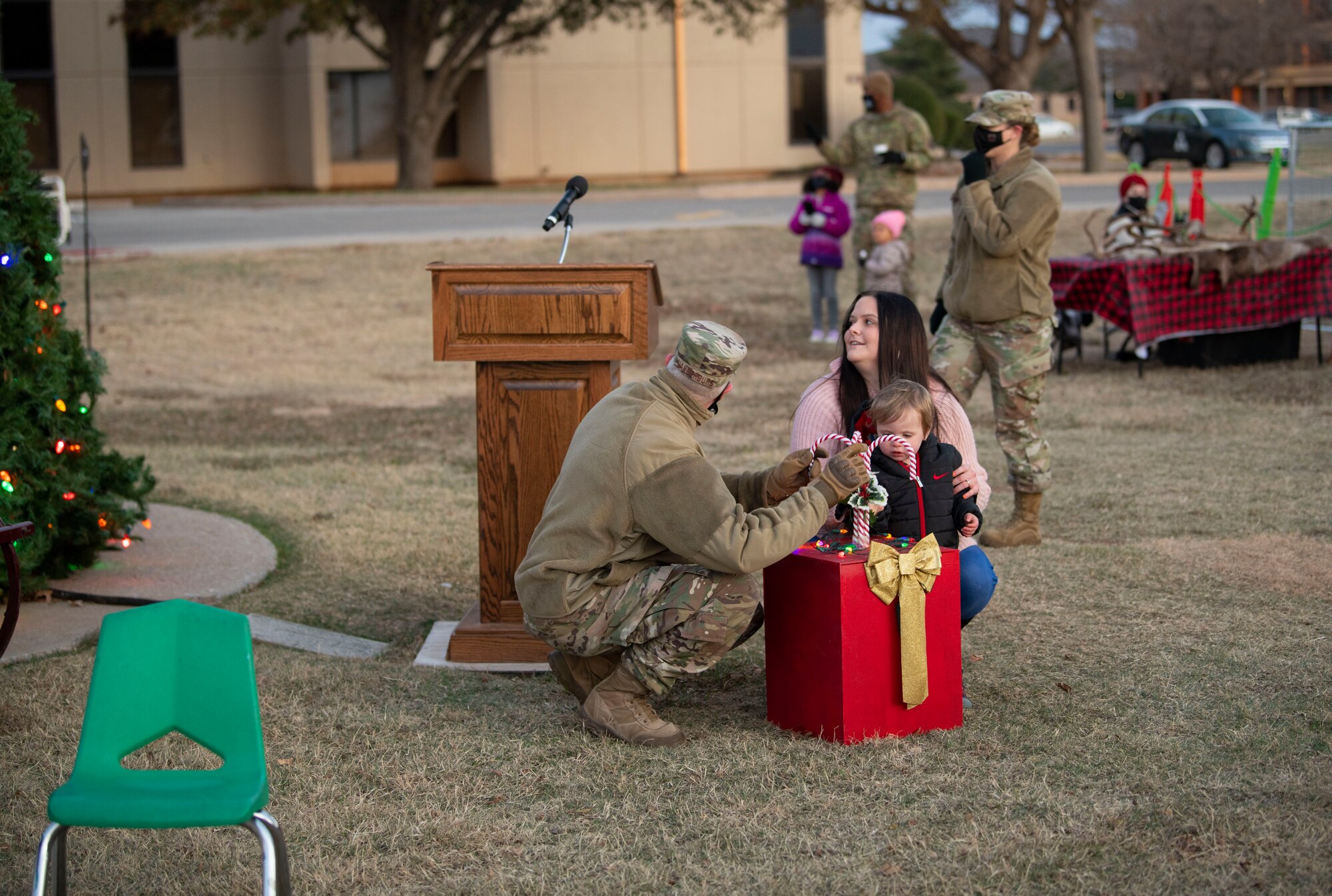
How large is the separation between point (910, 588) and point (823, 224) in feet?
27.5

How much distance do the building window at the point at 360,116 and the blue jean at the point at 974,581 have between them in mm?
31400

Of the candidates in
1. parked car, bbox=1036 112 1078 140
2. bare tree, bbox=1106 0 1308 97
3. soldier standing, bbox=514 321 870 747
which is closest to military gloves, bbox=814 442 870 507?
soldier standing, bbox=514 321 870 747

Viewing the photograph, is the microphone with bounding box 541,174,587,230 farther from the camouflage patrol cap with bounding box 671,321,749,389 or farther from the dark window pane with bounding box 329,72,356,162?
the dark window pane with bounding box 329,72,356,162

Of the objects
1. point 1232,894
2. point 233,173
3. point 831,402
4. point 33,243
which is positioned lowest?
point 1232,894

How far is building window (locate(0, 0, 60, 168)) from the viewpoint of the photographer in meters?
32.0

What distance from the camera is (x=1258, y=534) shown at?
6.33 m

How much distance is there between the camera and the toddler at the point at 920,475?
13.6 feet

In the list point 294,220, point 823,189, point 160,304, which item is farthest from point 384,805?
point 294,220

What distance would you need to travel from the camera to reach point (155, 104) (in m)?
32.9

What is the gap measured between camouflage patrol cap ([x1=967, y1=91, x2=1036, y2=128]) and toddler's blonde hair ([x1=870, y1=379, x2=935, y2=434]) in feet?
7.70

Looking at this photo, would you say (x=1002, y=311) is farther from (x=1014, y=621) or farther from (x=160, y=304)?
(x=160, y=304)

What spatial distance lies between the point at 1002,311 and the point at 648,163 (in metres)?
28.9

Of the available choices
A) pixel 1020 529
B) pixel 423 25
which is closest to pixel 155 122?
pixel 423 25

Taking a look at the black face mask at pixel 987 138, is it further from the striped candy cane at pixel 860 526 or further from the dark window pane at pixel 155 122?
the dark window pane at pixel 155 122
